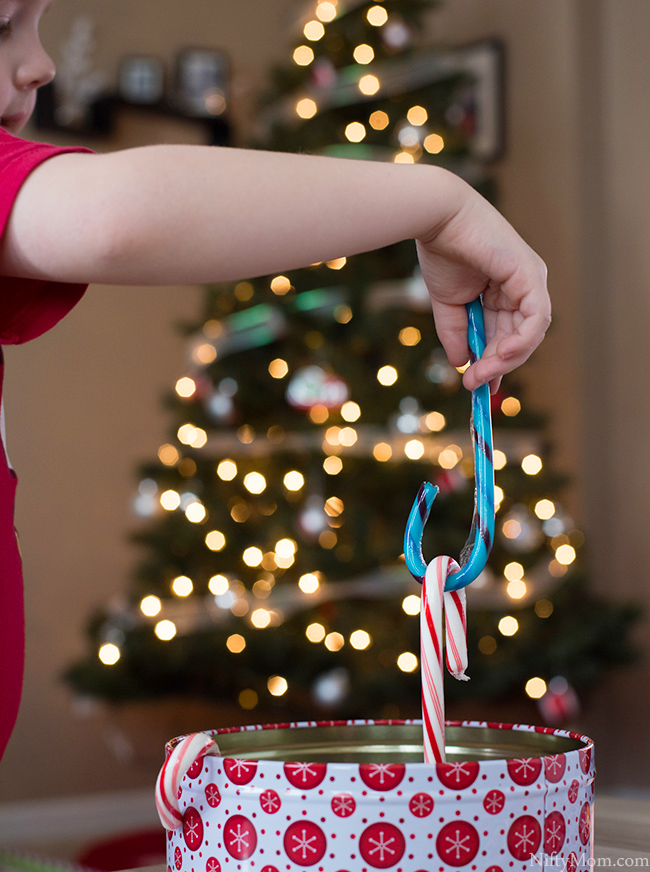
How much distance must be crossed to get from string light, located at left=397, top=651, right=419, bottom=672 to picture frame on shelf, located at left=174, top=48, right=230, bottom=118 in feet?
6.48

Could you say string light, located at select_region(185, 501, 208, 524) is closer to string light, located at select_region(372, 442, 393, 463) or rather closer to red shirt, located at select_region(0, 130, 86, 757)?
string light, located at select_region(372, 442, 393, 463)

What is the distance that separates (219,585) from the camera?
8.73 ft

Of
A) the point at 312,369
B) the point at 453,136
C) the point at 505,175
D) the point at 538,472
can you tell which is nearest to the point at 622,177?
the point at 505,175

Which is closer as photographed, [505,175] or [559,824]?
[559,824]

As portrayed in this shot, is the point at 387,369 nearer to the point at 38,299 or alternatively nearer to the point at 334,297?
the point at 334,297

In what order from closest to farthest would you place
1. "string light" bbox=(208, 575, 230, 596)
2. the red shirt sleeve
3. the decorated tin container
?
the decorated tin container, the red shirt sleeve, "string light" bbox=(208, 575, 230, 596)

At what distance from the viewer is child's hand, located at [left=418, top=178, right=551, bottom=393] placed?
0.43 m

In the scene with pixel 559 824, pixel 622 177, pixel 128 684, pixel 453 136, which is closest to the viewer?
pixel 559 824

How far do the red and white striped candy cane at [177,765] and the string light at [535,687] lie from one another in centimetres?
232

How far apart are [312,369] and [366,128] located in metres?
0.78

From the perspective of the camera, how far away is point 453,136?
9.16 feet

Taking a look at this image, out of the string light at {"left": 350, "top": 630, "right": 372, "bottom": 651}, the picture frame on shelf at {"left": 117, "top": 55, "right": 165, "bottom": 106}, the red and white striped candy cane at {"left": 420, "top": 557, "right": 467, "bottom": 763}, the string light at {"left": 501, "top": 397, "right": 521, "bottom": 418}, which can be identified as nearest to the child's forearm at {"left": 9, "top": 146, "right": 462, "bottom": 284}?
the red and white striped candy cane at {"left": 420, "top": 557, "right": 467, "bottom": 763}

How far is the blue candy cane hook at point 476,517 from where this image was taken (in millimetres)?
390

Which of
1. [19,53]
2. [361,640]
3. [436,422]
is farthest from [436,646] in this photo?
[436,422]
